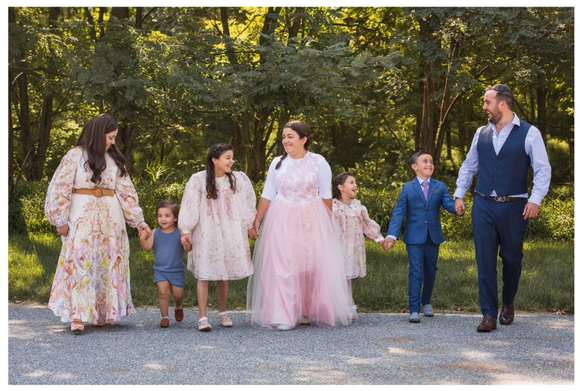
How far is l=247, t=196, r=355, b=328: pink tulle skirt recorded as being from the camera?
7410 millimetres

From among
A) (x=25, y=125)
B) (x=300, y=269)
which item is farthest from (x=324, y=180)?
(x=25, y=125)

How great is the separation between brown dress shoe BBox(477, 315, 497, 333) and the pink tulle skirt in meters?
1.25

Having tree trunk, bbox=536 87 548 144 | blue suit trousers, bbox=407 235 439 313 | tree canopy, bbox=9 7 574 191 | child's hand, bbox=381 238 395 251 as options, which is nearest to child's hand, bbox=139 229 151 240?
child's hand, bbox=381 238 395 251

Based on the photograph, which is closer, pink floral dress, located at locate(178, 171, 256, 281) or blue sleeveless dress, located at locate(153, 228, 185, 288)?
pink floral dress, located at locate(178, 171, 256, 281)

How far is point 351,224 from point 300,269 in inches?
37.0

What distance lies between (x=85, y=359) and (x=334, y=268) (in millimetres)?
2591

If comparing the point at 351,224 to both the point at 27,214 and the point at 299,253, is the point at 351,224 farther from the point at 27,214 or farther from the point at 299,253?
the point at 27,214

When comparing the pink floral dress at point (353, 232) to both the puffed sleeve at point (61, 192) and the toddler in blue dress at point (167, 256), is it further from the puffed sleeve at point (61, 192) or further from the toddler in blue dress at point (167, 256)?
the puffed sleeve at point (61, 192)

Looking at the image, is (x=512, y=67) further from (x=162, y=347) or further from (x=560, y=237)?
(x=162, y=347)

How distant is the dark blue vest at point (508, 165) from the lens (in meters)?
7.16

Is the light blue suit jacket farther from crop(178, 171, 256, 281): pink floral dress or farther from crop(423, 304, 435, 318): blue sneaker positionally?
crop(178, 171, 256, 281): pink floral dress

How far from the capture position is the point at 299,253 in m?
7.49

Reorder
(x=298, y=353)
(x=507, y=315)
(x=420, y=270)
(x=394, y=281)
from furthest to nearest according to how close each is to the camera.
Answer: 1. (x=394, y=281)
2. (x=420, y=270)
3. (x=507, y=315)
4. (x=298, y=353)

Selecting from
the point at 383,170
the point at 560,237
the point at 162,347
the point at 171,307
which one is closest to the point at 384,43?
the point at 383,170
